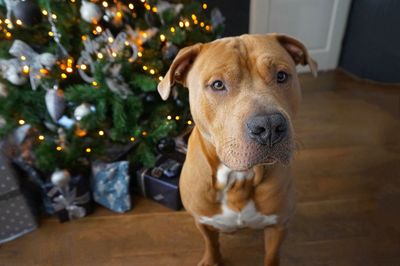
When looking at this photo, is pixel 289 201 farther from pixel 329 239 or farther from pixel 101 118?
pixel 101 118

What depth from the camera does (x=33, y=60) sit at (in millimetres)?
1554

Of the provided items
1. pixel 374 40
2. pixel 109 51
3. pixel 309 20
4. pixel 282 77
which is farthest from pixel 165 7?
pixel 374 40

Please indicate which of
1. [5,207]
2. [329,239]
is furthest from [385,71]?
[5,207]

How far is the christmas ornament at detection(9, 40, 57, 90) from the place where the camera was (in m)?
1.51

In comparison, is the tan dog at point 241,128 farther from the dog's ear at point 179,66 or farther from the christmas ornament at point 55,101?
Answer: the christmas ornament at point 55,101

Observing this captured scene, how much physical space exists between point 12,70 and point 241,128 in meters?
1.21

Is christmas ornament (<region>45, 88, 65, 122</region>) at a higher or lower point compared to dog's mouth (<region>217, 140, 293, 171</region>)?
lower

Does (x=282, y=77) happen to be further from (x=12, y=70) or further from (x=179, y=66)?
(x=12, y=70)

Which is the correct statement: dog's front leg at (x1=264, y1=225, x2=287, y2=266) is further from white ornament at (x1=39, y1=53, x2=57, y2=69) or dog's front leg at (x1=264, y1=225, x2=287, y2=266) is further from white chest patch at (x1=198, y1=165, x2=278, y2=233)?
white ornament at (x1=39, y1=53, x2=57, y2=69)

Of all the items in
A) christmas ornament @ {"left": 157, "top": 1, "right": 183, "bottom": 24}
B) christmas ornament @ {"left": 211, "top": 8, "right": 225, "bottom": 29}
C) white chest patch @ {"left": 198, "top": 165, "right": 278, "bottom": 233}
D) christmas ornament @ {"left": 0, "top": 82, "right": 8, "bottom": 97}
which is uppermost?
christmas ornament @ {"left": 157, "top": 1, "right": 183, "bottom": 24}

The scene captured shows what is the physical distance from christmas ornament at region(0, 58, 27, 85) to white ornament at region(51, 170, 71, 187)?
0.49 metres

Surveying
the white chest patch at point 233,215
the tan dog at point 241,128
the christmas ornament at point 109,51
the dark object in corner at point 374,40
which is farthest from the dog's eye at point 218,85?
the dark object in corner at point 374,40

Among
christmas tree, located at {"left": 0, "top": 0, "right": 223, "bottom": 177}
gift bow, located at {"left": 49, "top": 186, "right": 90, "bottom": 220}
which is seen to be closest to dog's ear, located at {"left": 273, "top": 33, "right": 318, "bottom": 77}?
christmas tree, located at {"left": 0, "top": 0, "right": 223, "bottom": 177}

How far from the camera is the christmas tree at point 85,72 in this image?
5.11 feet
